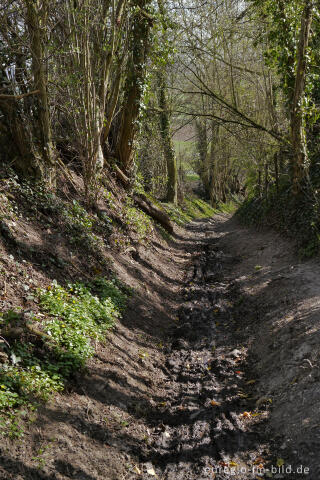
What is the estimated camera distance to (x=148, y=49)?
36.7 feet

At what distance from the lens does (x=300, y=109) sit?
1023cm

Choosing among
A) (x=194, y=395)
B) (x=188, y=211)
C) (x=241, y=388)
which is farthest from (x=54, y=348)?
(x=188, y=211)

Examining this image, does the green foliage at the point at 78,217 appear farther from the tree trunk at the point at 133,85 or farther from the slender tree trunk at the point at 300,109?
the slender tree trunk at the point at 300,109

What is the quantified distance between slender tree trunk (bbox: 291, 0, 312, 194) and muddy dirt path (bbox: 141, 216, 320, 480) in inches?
143

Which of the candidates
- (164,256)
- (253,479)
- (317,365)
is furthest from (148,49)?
(253,479)

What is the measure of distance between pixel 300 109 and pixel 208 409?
336 inches

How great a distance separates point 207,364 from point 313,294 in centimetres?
236

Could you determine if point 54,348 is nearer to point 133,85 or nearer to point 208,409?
point 208,409

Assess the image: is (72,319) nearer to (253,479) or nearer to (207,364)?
(207,364)

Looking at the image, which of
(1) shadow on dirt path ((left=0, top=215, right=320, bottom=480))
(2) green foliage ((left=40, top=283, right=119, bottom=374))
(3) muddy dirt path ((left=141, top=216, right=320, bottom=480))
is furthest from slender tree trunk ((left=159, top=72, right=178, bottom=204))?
(2) green foliage ((left=40, top=283, right=119, bottom=374))

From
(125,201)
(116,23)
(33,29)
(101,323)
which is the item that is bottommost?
(101,323)

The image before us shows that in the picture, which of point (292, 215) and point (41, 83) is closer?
point (41, 83)

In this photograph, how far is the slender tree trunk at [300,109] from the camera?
9.47 m

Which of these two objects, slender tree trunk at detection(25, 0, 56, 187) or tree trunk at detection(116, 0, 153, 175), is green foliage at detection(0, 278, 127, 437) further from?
tree trunk at detection(116, 0, 153, 175)
